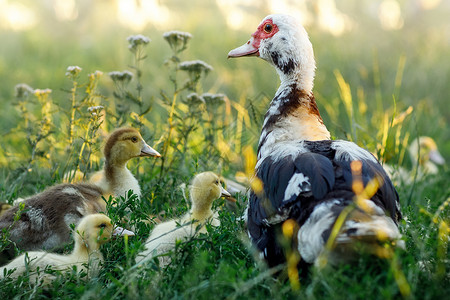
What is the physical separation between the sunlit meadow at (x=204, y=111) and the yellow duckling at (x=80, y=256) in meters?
0.08

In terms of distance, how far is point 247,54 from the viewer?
4.33 metres

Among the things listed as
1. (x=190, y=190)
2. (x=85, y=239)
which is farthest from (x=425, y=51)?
(x=85, y=239)

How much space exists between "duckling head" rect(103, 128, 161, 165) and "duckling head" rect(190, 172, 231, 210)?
2.75 ft

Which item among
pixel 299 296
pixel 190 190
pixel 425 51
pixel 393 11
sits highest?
pixel 393 11

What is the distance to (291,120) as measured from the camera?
3.87 metres

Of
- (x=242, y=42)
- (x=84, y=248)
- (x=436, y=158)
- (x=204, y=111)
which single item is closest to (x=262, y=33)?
(x=204, y=111)

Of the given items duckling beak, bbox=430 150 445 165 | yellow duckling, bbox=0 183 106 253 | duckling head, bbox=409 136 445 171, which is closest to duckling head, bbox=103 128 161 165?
yellow duckling, bbox=0 183 106 253

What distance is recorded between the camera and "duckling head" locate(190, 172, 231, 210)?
12.0 feet

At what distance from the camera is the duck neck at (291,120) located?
380 centimetres

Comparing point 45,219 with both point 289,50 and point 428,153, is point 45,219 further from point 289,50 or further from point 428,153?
point 428,153

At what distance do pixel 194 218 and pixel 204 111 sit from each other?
1.47 m

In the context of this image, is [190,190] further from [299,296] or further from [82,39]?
[82,39]

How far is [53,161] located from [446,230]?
3472mm

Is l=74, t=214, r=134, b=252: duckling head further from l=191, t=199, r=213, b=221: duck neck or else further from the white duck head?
the white duck head
